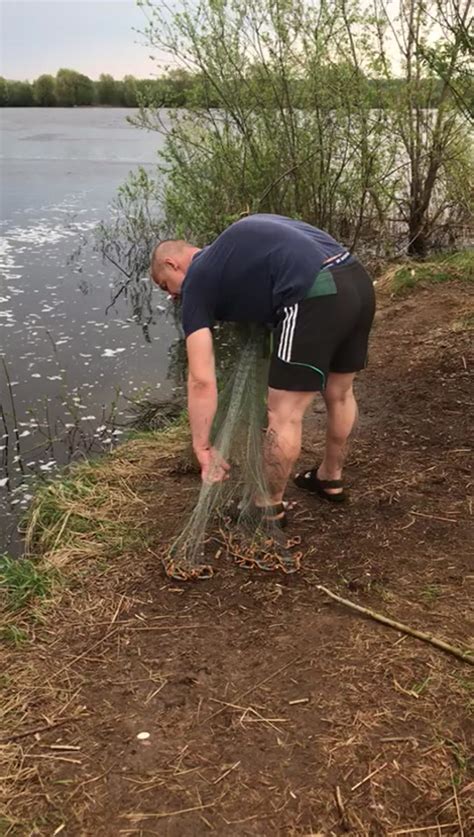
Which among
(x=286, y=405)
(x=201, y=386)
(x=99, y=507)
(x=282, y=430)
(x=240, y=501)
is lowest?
(x=99, y=507)

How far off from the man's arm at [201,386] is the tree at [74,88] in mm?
40010

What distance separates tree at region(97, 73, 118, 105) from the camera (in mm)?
36156

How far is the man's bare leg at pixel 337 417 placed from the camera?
3.59 m

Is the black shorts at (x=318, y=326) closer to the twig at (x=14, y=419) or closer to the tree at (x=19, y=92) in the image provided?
the twig at (x=14, y=419)

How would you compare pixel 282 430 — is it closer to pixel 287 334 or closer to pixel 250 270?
pixel 287 334

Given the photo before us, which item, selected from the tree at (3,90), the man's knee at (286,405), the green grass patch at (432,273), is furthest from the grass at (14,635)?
the tree at (3,90)

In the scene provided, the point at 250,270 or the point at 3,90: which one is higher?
the point at 3,90

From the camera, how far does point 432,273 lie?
9.11 meters

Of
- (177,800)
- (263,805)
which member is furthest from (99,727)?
(263,805)

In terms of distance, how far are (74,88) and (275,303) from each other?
41878 mm

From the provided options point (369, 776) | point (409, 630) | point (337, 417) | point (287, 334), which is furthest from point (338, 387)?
point (369, 776)

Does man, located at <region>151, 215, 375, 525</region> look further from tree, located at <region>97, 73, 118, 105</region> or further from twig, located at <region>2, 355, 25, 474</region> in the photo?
tree, located at <region>97, 73, 118, 105</region>

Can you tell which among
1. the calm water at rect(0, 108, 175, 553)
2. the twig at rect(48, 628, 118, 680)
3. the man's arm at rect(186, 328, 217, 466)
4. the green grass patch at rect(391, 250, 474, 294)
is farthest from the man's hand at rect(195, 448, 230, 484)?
the green grass patch at rect(391, 250, 474, 294)

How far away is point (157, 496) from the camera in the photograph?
4262 mm
